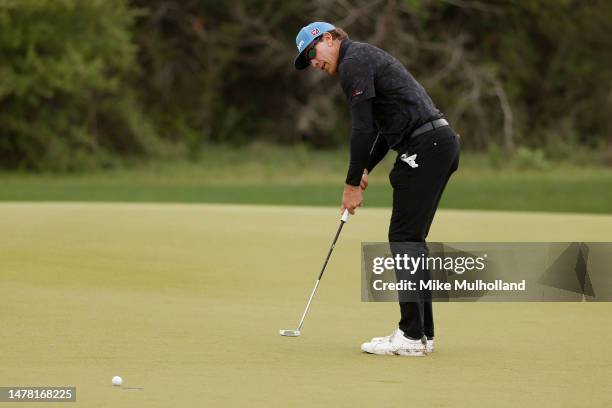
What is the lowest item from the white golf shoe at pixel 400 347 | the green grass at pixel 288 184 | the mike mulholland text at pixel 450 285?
the white golf shoe at pixel 400 347

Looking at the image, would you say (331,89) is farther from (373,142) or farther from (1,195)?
(373,142)

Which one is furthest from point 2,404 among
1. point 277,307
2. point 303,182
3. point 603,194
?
point 303,182

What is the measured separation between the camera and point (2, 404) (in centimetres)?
554

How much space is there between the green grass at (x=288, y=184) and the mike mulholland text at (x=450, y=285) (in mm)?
10879

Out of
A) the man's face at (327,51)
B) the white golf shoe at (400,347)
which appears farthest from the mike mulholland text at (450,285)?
the man's face at (327,51)

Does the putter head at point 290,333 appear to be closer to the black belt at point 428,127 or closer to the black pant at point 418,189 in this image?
the black pant at point 418,189

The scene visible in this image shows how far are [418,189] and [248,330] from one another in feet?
5.05

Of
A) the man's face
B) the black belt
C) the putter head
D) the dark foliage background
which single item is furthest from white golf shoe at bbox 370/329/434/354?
the dark foliage background

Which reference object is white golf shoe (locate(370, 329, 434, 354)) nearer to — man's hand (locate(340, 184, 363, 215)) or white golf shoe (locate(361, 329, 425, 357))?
white golf shoe (locate(361, 329, 425, 357))

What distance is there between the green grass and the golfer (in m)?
12.9

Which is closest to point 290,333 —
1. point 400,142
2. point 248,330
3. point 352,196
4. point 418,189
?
point 248,330

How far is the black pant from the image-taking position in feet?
23.2

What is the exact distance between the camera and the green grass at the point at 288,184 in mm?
20766

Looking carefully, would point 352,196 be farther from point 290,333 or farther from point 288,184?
point 288,184
